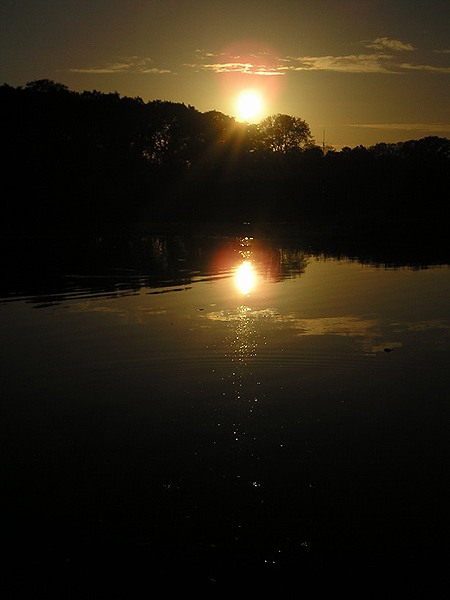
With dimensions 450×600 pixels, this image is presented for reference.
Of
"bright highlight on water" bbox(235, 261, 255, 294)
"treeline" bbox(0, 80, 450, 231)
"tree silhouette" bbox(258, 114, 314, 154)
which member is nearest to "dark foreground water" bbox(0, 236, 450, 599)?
"bright highlight on water" bbox(235, 261, 255, 294)

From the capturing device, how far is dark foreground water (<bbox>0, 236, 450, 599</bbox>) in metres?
5.76

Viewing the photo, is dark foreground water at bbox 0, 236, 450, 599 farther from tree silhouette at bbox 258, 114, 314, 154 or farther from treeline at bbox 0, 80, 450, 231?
tree silhouette at bbox 258, 114, 314, 154

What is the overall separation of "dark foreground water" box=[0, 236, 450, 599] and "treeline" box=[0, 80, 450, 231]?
165 ft

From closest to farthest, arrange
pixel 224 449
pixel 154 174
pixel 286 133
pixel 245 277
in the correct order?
pixel 224 449 → pixel 245 277 → pixel 154 174 → pixel 286 133

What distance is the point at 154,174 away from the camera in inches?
3253

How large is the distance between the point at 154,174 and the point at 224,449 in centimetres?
7713

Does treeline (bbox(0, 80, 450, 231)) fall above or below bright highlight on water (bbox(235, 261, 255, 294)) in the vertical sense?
above

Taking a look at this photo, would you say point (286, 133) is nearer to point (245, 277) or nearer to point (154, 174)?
point (154, 174)

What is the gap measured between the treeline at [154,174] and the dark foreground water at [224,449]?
5025 cm

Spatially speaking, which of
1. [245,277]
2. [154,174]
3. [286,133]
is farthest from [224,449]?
[286,133]

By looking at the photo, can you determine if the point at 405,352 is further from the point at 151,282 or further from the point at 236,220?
the point at 236,220

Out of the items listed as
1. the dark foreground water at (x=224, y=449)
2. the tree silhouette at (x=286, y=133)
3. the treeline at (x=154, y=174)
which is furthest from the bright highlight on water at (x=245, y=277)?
the tree silhouette at (x=286, y=133)

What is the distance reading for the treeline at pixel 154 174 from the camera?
224 feet

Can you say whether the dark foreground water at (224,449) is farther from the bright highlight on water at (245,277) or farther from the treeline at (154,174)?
the treeline at (154,174)
